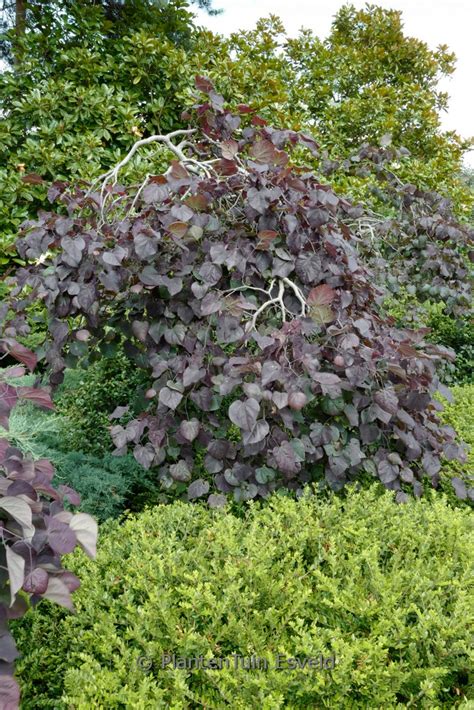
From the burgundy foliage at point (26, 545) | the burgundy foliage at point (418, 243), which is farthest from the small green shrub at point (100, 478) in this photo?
the burgundy foliage at point (418, 243)

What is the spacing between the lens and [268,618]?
4.13 feet

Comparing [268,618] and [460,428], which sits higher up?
[268,618]

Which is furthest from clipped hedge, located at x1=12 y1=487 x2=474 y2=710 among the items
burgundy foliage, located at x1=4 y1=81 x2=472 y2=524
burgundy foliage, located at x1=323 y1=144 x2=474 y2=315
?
burgundy foliage, located at x1=323 y1=144 x2=474 y2=315

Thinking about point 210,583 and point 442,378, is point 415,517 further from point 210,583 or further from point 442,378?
point 442,378

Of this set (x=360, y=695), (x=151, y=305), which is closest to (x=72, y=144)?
(x=151, y=305)

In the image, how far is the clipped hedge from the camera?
1133 mm

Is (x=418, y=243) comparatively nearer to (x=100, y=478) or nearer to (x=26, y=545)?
(x=100, y=478)

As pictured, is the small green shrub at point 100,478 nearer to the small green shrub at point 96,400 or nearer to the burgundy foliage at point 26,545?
the small green shrub at point 96,400

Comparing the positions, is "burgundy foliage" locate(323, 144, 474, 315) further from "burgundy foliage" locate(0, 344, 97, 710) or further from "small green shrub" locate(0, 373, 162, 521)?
"burgundy foliage" locate(0, 344, 97, 710)

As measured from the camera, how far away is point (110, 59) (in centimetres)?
452

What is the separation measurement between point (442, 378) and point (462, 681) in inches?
118

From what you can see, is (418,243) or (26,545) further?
(418,243)

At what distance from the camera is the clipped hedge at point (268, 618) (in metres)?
1.13

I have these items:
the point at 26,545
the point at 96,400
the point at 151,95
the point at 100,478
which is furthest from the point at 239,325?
the point at 151,95
